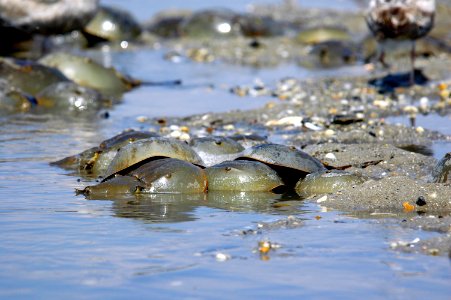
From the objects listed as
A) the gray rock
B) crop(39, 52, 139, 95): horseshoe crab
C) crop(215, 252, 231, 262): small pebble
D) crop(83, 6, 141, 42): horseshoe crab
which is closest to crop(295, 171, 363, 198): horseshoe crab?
crop(215, 252, 231, 262): small pebble

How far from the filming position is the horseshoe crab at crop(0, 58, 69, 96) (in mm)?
9391

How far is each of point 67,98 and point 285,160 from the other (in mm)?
4073

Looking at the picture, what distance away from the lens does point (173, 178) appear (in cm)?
Result: 538

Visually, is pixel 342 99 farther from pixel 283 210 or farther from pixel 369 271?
pixel 369 271

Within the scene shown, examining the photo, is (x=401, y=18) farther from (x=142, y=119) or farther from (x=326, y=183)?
(x=326, y=183)

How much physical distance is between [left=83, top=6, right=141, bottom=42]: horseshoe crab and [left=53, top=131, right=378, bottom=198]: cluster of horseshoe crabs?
10.8 meters

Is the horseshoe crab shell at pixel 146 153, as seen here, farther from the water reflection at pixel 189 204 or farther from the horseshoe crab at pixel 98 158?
the horseshoe crab at pixel 98 158

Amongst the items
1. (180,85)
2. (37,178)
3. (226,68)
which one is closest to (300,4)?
(226,68)

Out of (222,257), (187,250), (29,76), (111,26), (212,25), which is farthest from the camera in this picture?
(212,25)

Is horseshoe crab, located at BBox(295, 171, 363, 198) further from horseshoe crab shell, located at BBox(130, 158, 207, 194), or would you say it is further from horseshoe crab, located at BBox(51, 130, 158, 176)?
horseshoe crab, located at BBox(51, 130, 158, 176)

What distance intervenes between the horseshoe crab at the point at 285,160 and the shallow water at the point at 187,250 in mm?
267

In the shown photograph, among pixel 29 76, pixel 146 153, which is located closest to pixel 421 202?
pixel 146 153

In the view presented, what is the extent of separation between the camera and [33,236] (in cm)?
441

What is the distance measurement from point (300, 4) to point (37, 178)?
66.2 feet
